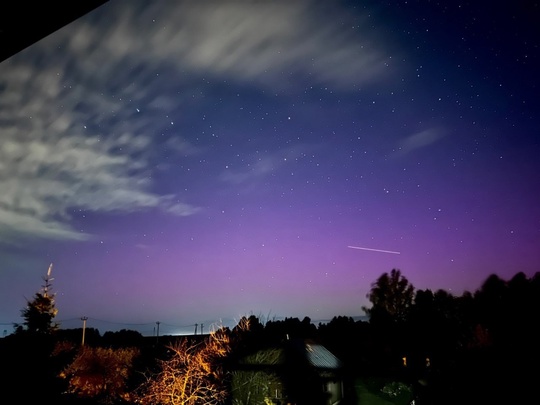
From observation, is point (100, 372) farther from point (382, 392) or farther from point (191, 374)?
point (382, 392)

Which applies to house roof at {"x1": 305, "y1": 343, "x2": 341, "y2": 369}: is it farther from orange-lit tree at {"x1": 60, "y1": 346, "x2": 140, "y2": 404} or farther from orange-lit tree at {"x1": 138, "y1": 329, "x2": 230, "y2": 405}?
orange-lit tree at {"x1": 60, "y1": 346, "x2": 140, "y2": 404}

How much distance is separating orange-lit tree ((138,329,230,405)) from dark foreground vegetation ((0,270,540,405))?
0.09 m

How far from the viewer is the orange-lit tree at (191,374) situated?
19969mm

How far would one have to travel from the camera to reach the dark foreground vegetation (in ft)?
29.2

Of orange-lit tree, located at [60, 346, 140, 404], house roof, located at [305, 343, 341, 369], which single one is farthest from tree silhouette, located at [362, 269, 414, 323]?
orange-lit tree, located at [60, 346, 140, 404]

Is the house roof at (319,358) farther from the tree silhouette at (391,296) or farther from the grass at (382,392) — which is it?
the tree silhouette at (391,296)

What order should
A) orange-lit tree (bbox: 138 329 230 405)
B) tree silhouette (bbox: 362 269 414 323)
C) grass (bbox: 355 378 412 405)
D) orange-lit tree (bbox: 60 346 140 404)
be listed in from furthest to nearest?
tree silhouette (bbox: 362 269 414 323) < orange-lit tree (bbox: 60 346 140 404) < grass (bbox: 355 378 412 405) < orange-lit tree (bbox: 138 329 230 405)

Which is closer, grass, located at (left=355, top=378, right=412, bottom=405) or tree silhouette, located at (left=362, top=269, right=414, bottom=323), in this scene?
grass, located at (left=355, top=378, right=412, bottom=405)

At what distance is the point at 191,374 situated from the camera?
21250 millimetres

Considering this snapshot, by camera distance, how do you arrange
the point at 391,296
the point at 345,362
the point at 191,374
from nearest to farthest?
the point at 191,374 → the point at 345,362 → the point at 391,296

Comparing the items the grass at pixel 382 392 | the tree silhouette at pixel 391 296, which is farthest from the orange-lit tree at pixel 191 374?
the tree silhouette at pixel 391 296

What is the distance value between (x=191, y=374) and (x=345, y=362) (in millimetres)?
20568

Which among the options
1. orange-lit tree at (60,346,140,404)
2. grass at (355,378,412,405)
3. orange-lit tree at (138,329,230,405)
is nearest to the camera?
orange-lit tree at (138,329,230,405)

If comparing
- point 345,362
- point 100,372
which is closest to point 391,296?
point 345,362
